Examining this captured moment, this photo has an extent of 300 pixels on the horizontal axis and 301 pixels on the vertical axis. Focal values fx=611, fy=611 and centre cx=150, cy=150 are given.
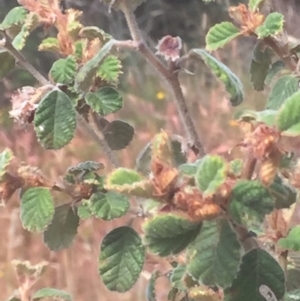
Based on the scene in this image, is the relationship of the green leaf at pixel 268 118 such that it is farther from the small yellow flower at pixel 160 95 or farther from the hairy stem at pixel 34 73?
the small yellow flower at pixel 160 95

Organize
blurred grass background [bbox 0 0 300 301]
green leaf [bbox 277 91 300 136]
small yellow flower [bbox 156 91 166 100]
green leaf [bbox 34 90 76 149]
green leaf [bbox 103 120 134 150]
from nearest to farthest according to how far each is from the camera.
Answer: green leaf [bbox 277 91 300 136] < green leaf [bbox 34 90 76 149] < green leaf [bbox 103 120 134 150] < blurred grass background [bbox 0 0 300 301] < small yellow flower [bbox 156 91 166 100]

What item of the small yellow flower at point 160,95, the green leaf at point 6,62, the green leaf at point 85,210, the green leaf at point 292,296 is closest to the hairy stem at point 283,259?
the green leaf at point 292,296

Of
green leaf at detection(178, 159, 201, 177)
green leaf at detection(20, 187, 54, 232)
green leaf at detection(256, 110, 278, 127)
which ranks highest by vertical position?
green leaf at detection(256, 110, 278, 127)

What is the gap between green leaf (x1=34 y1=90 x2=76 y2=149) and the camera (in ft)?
1.26

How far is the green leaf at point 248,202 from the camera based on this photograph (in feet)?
0.98

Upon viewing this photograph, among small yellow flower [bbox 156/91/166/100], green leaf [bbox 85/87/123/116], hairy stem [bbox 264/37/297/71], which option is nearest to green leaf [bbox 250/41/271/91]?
hairy stem [bbox 264/37/297/71]

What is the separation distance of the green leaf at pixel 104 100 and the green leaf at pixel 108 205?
0.05m

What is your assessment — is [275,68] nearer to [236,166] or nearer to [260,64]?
[260,64]

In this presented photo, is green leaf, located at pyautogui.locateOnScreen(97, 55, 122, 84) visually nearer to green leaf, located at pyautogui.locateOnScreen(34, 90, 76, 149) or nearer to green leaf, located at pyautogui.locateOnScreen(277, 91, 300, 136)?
green leaf, located at pyautogui.locateOnScreen(34, 90, 76, 149)

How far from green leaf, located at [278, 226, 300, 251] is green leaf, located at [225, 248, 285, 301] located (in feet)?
0.06

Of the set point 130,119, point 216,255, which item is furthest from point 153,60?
point 130,119

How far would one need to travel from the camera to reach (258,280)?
1.12 ft

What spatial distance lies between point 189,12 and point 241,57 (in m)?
0.46

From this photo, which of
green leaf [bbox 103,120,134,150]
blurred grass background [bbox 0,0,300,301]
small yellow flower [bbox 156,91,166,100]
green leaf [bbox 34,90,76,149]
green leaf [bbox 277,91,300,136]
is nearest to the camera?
green leaf [bbox 277,91,300,136]
